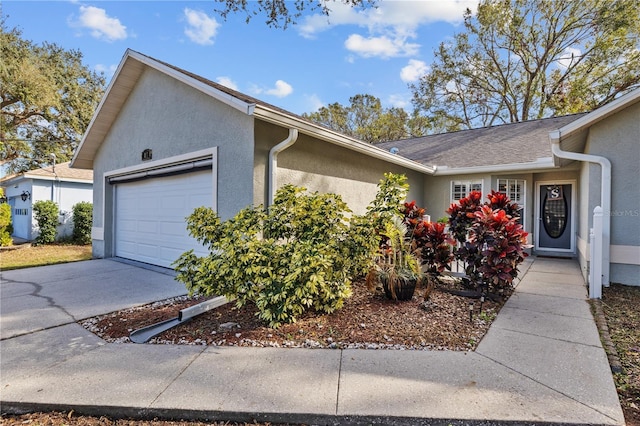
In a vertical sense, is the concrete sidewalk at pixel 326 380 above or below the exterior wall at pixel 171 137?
below

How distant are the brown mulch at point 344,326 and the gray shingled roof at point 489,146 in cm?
621

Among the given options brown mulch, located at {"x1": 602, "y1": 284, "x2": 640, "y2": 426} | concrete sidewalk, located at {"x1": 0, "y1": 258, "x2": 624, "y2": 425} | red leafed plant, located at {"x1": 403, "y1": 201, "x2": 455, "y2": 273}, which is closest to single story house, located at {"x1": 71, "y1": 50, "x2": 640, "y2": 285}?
A: brown mulch, located at {"x1": 602, "y1": 284, "x2": 640, "y2": 426}

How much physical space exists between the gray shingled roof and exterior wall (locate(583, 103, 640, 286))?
309 centimetres

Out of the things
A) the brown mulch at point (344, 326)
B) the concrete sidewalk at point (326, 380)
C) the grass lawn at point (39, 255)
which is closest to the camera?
the concrete sidewalk at point (326, 380)

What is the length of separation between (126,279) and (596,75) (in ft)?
74.5

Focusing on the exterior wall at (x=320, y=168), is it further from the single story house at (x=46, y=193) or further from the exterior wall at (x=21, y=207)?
the exterior wall at (x=21, y=207)

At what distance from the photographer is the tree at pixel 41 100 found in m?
17.0

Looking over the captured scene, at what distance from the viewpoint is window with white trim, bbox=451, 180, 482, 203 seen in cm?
999

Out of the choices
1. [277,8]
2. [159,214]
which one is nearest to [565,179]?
[277,8]

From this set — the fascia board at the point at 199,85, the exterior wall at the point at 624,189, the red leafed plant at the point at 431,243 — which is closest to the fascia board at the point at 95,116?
the fascia board at the point at 199,85

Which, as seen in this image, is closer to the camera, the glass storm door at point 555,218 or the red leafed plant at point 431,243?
the red leafed plant at point 431,243

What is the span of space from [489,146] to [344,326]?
9.51 m

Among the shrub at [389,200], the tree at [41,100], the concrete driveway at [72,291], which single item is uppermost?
the tree at [41,100]

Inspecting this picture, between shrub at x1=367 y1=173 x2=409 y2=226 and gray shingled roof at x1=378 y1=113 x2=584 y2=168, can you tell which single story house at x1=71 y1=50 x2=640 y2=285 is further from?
shrub at x1=367 y1=173 x2=409 y2=226
